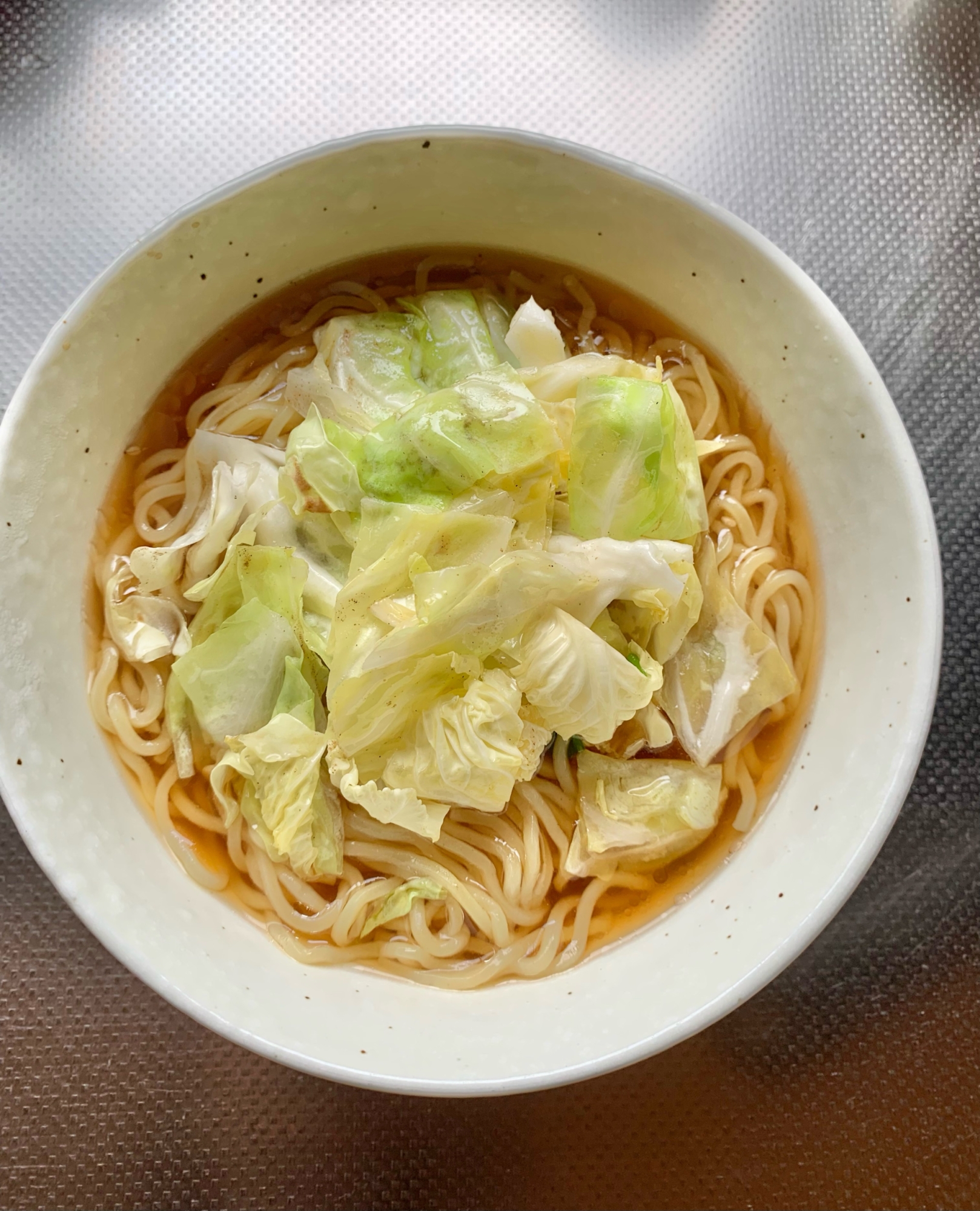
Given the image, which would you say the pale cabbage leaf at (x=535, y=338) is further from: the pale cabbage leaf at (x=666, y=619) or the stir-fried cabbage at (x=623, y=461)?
the pale cabbage leaf at (x=666, y=619)

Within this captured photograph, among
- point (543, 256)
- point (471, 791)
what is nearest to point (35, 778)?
point (471, 791)

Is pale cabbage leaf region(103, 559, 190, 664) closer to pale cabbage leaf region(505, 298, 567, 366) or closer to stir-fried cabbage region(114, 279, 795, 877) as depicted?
stir-fried cabbage region(114, 279, 795, 877)

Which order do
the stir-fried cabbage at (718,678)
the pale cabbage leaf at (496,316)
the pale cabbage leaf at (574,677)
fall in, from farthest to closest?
the pale cabbage leaf at (496,316) → the stir-fried cabbage at (718,678) → the pale cabbage leaf at (574,677)

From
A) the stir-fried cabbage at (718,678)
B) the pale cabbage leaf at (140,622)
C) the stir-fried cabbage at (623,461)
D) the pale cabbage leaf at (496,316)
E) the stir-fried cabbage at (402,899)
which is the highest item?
the pale cabbage leaf at (496,316)

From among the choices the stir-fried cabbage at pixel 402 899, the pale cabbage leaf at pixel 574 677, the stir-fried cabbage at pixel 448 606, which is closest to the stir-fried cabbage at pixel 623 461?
the stir-fried cabbage at pixel 448 606

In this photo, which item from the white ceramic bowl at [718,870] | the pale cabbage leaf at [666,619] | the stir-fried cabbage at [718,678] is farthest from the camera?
the stir-fried cabbage at [718,678]

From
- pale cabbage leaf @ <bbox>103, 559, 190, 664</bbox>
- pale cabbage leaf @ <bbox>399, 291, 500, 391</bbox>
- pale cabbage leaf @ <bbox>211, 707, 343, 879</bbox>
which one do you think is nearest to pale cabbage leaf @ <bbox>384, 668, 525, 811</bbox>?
pale cabbage leaf @ <bbox>211, 707, 343, 879</bbox>

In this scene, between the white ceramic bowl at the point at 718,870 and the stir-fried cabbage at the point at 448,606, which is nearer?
the white ceramic bowl at the point at 718,870
